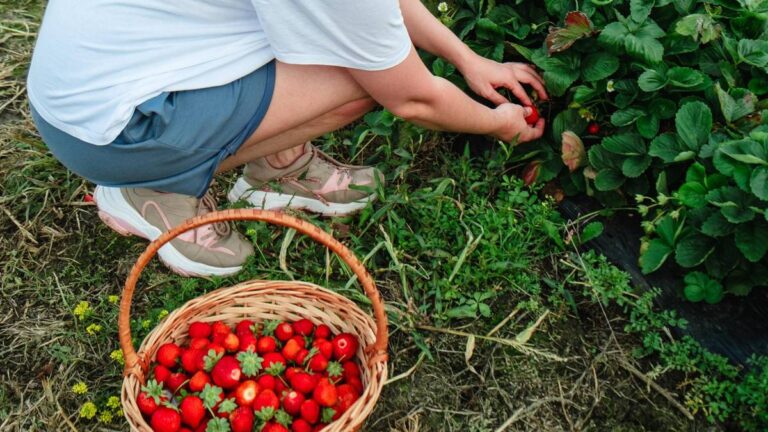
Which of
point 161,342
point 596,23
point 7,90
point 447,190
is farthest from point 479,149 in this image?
point 7,90

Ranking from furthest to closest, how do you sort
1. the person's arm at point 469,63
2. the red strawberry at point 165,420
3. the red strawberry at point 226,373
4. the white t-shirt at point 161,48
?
the person's arm at point 469,63, the red strawberry at point 226,373, the red strawberry at point 165,420, the white t-shirt at point 161,48

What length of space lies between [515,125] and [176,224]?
1.12m

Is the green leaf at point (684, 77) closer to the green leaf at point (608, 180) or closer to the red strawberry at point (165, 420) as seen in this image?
the green leaf at point (608, 180)

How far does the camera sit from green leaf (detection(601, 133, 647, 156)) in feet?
6.97

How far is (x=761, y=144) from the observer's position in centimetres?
186

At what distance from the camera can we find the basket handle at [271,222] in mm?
1614

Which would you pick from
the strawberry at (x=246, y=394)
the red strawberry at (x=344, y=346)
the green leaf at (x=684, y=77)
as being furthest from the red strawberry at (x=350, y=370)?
the green leaf at (x=684, y=77)

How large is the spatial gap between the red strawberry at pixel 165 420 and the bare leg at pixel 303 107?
73cm

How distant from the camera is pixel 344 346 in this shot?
6.30 ft

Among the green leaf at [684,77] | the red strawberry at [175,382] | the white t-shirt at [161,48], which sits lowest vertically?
the red strawberry at [175,382]

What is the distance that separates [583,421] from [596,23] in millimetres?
1189

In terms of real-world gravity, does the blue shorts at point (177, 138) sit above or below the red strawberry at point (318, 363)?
above

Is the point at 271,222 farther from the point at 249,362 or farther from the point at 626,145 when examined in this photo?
the point at 626,145

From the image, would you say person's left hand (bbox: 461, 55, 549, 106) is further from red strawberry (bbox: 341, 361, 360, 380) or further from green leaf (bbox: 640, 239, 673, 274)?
red strawberry (bbox: 341, 361, 360, 380)
